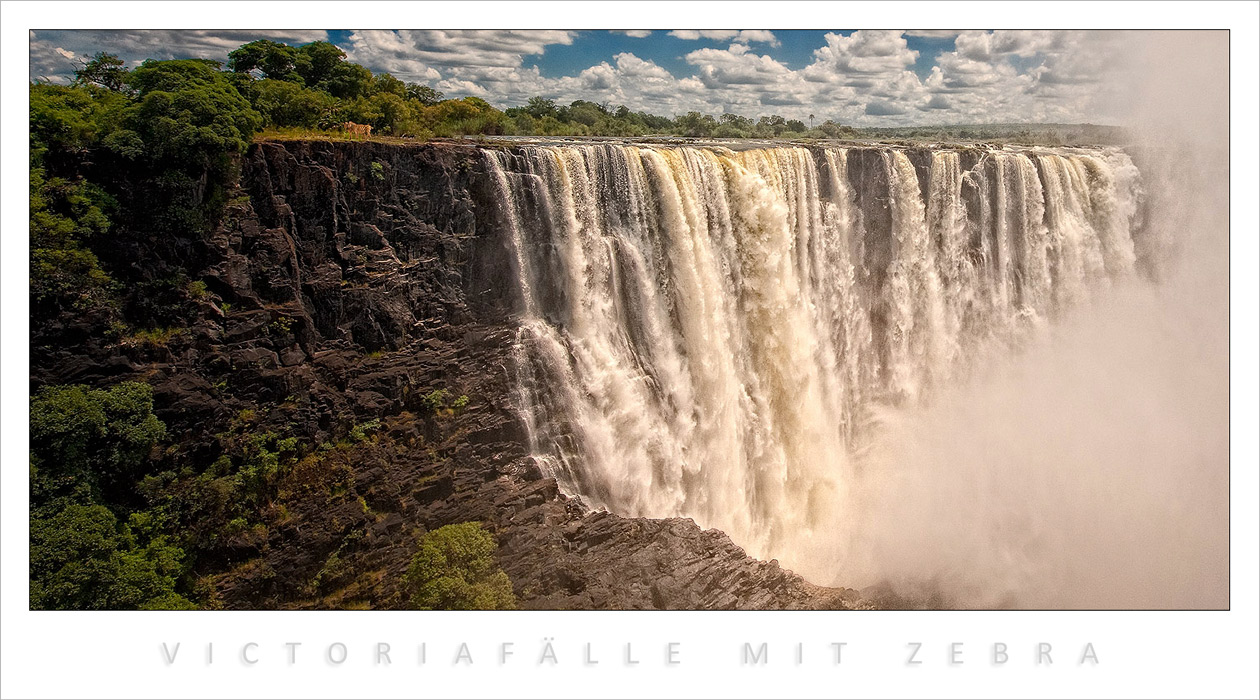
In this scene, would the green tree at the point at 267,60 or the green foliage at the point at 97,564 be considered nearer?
the green foliage at the point at 97,564

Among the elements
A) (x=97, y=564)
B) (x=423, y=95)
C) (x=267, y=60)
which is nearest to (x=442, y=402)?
(x=97, y=564)

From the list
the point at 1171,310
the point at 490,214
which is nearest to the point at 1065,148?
the point at 1171,310

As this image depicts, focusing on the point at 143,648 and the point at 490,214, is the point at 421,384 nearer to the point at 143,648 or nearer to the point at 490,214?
the point at 490,214

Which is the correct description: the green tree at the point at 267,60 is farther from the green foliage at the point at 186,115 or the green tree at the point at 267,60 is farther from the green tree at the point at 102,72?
the green foliage at the point at 186,115

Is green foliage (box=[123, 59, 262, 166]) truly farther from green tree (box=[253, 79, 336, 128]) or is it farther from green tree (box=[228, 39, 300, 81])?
green tree (box=[228, 39, 300, 81])

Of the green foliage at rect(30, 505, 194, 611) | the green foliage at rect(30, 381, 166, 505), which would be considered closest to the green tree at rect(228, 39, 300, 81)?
the green foliage at rect(30, 381, 166, 505)

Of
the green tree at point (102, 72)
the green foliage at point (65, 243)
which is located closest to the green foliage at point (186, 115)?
the green tree at point (102, 72)

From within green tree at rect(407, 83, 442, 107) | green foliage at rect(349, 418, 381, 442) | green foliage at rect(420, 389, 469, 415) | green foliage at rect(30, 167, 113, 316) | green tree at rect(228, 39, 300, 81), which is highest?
green tree at rect(228, 39, 300, 81)
